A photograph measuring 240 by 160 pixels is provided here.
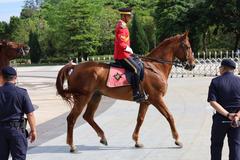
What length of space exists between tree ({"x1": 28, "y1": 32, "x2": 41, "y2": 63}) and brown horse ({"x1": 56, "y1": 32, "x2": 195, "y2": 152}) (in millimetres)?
62225

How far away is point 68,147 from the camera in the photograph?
34.0 ft

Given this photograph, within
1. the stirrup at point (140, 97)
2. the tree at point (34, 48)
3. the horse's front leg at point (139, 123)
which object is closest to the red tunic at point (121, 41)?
the stirrup at point (140, 97)

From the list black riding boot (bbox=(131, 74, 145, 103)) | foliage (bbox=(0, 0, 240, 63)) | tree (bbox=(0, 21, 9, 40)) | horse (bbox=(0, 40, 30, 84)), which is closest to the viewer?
black riding boot (bbox=(131, 74, 145, 103))

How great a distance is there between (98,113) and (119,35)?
19.2ft

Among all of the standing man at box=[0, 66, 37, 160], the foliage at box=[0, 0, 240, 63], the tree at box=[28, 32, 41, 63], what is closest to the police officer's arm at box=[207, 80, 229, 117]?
the standing man at box=[0, 66, 37, 160]

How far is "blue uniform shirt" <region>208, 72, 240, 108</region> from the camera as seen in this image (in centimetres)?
682

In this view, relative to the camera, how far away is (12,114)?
650 cm

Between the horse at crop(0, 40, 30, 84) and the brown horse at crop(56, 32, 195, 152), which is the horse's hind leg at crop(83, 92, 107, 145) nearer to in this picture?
the brown horse at crop(56, 32, 195, 152)

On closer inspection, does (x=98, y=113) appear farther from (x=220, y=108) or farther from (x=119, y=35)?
(x=220, y=108)

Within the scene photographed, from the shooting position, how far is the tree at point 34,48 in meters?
71.7

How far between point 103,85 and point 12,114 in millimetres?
3847

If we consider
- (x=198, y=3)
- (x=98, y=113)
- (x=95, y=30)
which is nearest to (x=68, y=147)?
(x=98, y=113)

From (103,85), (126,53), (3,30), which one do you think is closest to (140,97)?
(103,85)

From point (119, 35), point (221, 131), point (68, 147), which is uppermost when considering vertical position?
point (119, 35)
